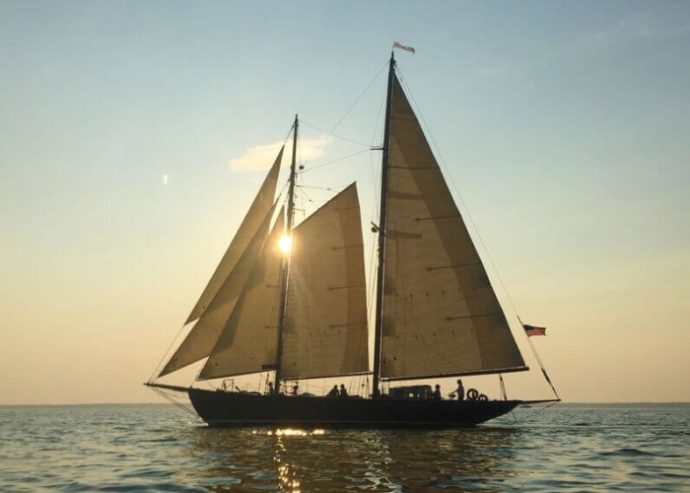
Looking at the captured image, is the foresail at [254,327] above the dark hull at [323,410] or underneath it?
above

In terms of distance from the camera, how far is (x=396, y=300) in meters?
46.6

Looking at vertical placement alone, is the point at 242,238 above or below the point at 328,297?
above

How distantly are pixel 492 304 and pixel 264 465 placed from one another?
22721 mm

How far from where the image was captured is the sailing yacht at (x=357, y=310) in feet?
146

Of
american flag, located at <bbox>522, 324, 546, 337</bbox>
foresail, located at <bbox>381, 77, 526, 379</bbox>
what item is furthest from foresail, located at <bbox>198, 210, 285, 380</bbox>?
american flag, located at <bbox>522, 324, 546, 337</bbox>

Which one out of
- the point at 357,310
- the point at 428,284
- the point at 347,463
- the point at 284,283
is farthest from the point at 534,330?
the point at 347,463

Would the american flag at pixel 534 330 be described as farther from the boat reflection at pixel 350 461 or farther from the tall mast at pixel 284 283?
the tall mast at pixel 284 283

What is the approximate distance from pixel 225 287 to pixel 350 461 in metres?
19.1

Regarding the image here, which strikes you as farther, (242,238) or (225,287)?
(242,238)

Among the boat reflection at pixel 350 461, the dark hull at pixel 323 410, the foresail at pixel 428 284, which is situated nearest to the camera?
the boat reflection at pixel 350 461

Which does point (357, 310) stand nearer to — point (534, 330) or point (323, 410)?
point (323, 410)

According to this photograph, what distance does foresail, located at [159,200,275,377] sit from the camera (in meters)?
43.6

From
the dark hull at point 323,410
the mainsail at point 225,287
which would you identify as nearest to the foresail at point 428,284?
the dark hull at point 323,410

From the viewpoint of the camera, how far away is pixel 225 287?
1737 inches
